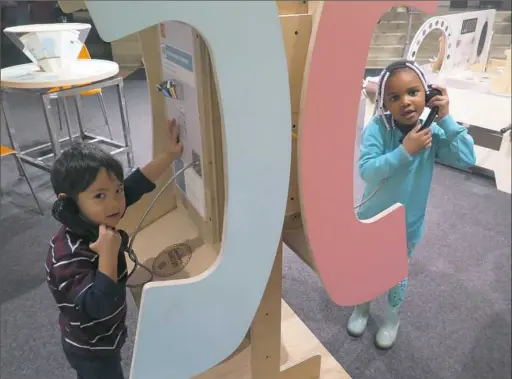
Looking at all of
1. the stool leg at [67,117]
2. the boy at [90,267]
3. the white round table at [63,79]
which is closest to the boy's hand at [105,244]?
the boy at [90,267]

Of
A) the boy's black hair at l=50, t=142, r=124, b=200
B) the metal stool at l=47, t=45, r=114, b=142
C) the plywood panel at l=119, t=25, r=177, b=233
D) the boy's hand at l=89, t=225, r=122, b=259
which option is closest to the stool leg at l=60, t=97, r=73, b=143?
the metal stool at l=47, t=45, r=114, b=142

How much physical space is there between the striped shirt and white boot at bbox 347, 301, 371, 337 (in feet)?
2.24

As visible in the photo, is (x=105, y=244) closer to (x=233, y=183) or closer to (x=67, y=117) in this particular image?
(x=233, y=183)

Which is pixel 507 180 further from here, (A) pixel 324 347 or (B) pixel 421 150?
(A) pixel 324 347

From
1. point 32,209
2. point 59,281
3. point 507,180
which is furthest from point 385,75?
point 32,209

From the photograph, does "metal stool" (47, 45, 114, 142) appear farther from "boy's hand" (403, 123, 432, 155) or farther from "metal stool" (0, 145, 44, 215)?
"boy's hand" (403, 123, 432, 155)

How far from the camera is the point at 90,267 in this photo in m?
0.75

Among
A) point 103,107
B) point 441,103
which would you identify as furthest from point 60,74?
point 441,103

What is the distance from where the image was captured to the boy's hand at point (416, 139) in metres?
0.94

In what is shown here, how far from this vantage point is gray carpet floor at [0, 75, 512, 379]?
1090mm

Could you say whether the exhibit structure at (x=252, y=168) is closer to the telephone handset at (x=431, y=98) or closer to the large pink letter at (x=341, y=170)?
the large pink letter at (x=341, y=170)

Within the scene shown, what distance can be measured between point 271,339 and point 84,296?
1.25ft

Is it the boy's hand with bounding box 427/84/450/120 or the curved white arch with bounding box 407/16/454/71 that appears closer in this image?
the boy's hand with bounding box 427/84/450/120

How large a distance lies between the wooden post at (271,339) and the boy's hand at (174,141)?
0.33 meters
